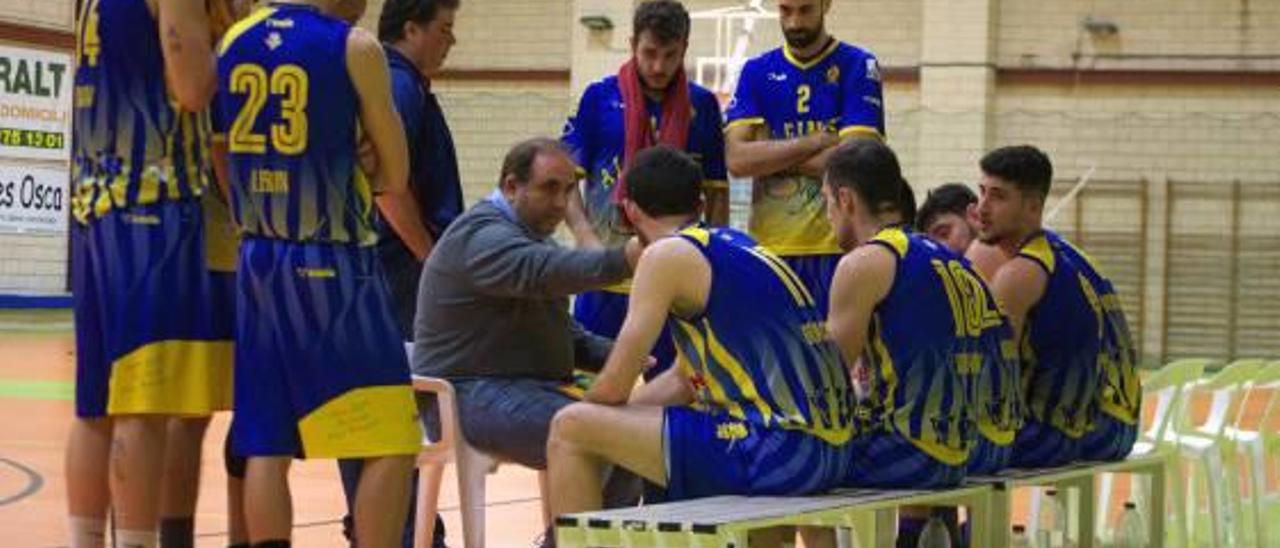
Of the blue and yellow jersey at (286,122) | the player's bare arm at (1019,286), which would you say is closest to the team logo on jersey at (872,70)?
the player's bare arm at (1019,286)

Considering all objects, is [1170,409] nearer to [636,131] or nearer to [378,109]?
[636,131]

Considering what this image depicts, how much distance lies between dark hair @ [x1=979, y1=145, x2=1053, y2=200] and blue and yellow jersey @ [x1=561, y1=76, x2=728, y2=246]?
1159 mm

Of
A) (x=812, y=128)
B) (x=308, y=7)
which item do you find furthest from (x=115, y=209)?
(x=812, y=128)

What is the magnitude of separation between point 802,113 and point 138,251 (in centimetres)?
291

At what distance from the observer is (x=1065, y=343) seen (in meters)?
6.75

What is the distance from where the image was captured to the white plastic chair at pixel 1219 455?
26.2 ft

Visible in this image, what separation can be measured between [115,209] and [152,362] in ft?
1.31

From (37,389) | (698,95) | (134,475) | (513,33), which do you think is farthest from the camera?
(513,33)

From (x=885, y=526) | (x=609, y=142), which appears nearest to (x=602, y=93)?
(x=609, y=142)

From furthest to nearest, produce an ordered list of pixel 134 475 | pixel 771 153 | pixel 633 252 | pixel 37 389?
pixel 37 389, pixel 771 153, pixel 633 252, pixel 134 475

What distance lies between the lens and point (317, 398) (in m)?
5.25

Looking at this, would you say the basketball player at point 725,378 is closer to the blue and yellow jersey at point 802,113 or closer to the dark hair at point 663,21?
the dark hair at point 663,21

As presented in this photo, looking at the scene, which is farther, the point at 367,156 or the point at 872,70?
the point at 872,70

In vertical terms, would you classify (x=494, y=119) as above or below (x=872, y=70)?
above
